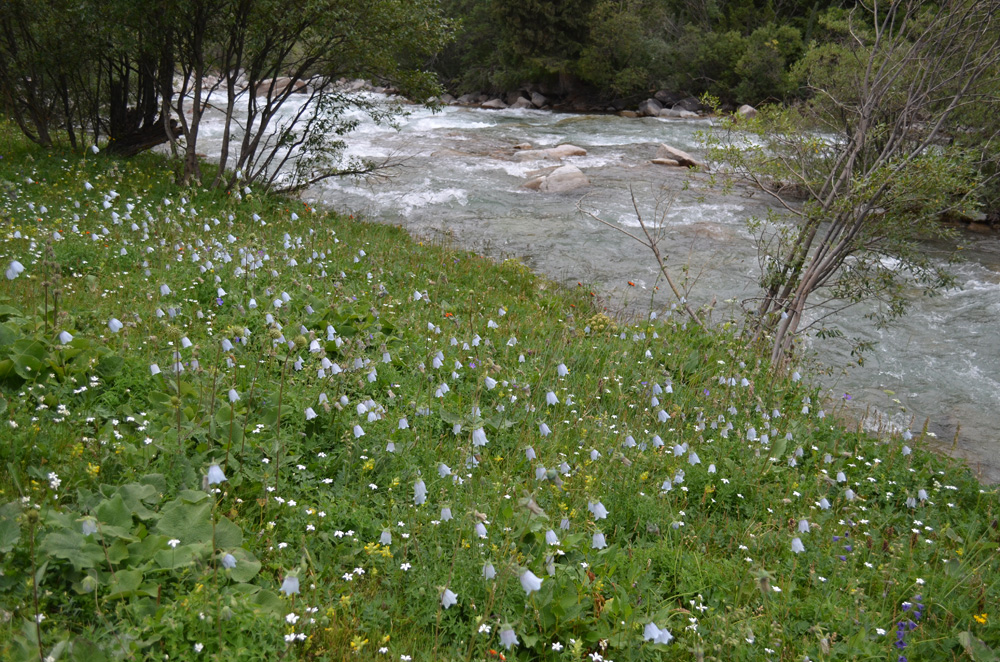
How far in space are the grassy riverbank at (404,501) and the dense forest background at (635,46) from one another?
29668mm

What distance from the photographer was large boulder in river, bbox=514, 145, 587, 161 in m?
20.0

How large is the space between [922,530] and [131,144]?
13153 mm

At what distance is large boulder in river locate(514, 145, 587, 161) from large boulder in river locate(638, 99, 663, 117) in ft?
40.9

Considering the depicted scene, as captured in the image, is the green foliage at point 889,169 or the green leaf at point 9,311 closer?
the green leaf at point 9,311

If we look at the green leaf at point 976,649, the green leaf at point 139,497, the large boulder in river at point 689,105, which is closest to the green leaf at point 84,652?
the green leaf at point 139,497

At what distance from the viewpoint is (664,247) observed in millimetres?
13086

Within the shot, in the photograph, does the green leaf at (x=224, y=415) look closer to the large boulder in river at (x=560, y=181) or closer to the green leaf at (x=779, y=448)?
the green leaf at (x=779, y=448)

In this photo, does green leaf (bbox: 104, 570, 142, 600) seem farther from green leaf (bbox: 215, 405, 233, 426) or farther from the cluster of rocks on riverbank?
the cluster of rocks on riverbank

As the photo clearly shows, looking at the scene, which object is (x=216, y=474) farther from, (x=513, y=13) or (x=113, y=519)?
(x=513, y=13)

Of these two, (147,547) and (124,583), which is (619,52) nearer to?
(147,547)

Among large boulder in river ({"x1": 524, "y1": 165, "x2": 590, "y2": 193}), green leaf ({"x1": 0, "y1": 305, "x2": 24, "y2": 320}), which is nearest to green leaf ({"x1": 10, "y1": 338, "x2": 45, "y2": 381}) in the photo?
green leaf ({"x1": 0, "y1": 305, "x2": 24, "y2": 320})

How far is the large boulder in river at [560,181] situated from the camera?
16.8 metres

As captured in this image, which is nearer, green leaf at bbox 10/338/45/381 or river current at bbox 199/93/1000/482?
green leaf at bbox 10/338/45/381

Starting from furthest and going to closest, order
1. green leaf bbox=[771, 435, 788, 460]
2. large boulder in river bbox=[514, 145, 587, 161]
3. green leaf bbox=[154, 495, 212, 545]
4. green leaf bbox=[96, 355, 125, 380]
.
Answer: large boulder in river bbox=[514, 145, 587, 161], green leaf bbox=[771, 435, 788, 460], green leaf bbox=[96, 355, 125, 380], green leaf bbox=[154, 495, 212, 545]
